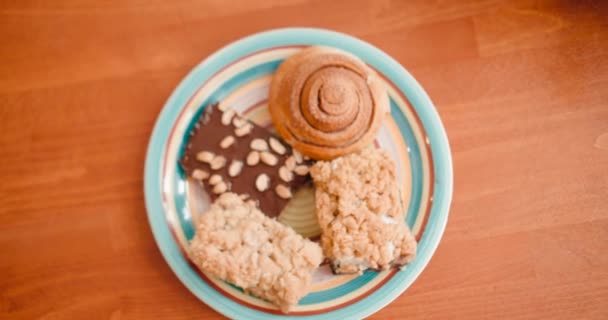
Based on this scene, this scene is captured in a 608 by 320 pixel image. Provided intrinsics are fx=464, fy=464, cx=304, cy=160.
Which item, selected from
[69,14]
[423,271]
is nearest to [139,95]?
[69,14]

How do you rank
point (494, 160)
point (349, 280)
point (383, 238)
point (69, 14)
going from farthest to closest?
1. point (69, 14)
2. point (494, 160)
3. point (349, 280)
4. point (383, 238)

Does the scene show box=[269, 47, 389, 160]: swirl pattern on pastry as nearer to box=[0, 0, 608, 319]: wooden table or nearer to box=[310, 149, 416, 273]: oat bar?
box=[310, 149, 416, 273]: oat bar

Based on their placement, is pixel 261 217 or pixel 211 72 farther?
pixel 211 72

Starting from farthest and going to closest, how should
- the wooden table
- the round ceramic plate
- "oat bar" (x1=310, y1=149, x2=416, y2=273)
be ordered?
the wooden table
the round ceramic plate
"oat bar" (x1=310, y1=149, x2=416, y2=273)

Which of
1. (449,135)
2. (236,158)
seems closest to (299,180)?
(236,158)

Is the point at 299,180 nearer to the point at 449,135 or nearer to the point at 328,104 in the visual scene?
the point at 328,104

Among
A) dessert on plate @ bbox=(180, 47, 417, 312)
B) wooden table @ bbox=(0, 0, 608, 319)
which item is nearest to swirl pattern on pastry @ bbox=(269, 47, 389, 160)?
dessert on plate @ bbox=(180, 47, 417, 312)

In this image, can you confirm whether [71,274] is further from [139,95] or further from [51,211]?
[139,95]
